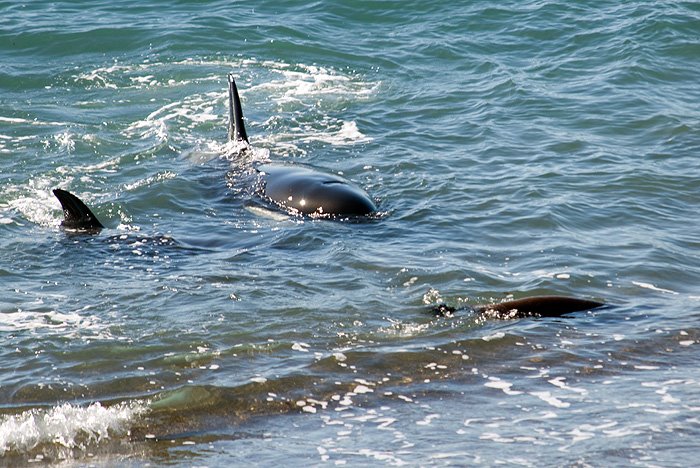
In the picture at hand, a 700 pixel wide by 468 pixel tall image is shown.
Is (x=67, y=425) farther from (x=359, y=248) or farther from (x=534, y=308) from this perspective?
(x=359, y=248)

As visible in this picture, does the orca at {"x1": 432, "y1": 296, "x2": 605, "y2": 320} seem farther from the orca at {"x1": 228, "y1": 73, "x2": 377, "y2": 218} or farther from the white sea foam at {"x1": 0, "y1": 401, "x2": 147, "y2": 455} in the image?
the white sea foam at {"x1": 0, "y1": 401, "x2": 147, "y2": 455}

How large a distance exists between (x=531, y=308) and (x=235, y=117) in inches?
218

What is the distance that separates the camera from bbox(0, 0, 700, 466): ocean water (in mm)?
6523

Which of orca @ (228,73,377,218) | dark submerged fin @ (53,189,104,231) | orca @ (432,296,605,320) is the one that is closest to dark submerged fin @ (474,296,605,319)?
orca @ (432,296,605,320)

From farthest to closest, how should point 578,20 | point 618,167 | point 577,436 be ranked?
1. point 578,20
2. point 618,167
3. point 577,436

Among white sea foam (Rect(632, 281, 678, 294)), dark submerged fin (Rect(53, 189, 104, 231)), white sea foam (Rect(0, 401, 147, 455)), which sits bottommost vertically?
white sea foam (Rect(632, 281, 678, 294))

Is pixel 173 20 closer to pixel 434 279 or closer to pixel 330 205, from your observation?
pixel 330 205

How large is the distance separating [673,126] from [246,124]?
521cm

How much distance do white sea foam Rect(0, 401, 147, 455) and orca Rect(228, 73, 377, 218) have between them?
4.26 metres

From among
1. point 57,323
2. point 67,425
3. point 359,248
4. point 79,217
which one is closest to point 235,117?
point 79,217

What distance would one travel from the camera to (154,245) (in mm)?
10211

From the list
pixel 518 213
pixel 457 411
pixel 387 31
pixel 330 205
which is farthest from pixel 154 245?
pixel 387 31

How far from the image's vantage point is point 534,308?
8.30 metres

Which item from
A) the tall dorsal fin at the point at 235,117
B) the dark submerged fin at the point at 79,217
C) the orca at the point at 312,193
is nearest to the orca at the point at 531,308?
the orca at the point at 312,193
